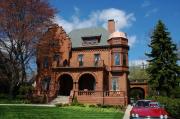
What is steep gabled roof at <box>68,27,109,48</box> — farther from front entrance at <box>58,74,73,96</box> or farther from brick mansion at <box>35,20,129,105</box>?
front entrance at <box>58,74,73,96</box>

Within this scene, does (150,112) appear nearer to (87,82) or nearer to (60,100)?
(60,100)

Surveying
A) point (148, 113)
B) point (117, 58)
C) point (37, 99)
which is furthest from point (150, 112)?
point (117, 58)

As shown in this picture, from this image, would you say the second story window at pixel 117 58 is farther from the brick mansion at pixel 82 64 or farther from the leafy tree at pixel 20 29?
the leafy tree at pixel 20 29

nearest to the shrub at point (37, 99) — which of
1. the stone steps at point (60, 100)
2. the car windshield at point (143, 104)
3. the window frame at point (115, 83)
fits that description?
the stone steps at point (60, 100)

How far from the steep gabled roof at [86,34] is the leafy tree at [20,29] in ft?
24.8

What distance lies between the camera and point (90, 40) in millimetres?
47938

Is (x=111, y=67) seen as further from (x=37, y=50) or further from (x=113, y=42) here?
(x=37, y=50)

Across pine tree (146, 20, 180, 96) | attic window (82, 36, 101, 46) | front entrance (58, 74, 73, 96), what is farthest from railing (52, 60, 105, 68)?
pine tree (146, 20, 180, 96)

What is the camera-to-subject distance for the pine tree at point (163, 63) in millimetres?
39562

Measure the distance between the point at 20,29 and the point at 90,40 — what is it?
39.6 feet

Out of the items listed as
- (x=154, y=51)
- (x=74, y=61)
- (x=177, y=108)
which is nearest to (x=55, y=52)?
(x=74, y=61)

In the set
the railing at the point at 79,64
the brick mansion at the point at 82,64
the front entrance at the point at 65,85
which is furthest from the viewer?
the front entrance at the point at 65,85

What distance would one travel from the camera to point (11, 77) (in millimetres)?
42469

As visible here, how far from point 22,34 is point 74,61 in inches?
407
